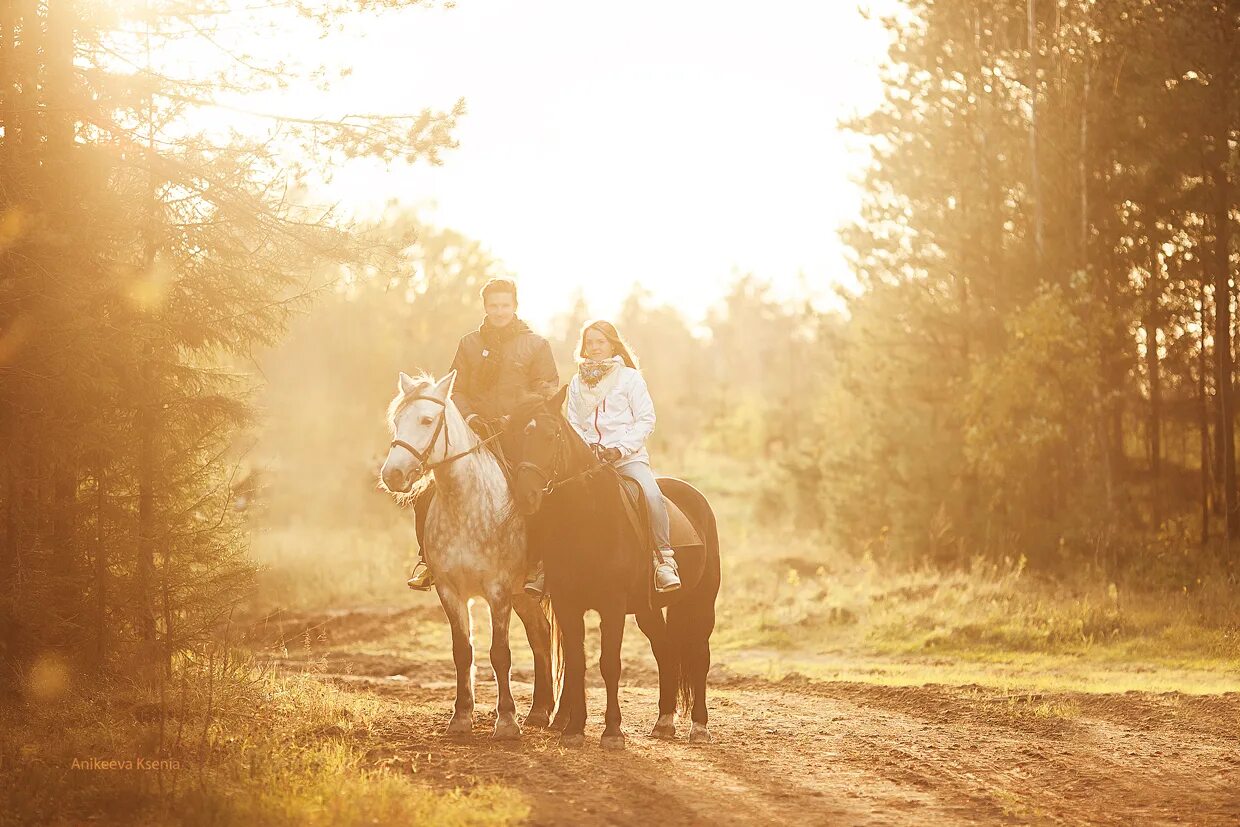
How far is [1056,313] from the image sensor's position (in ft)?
71.1

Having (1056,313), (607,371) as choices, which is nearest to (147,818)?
(607,371)

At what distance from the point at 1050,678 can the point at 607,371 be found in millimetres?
7843

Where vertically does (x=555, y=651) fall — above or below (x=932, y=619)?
above

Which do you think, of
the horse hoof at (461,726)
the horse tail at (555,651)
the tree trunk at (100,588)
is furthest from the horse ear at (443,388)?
the tree trunk at (100,588)

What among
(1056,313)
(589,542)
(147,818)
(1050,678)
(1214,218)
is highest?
(1214,218)

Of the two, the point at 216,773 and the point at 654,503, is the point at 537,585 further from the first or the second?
the point at 216,773

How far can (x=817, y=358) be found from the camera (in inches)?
1614

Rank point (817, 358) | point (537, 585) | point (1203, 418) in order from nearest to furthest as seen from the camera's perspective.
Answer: point (537, 585), point (1203, 418), point (817, 358)

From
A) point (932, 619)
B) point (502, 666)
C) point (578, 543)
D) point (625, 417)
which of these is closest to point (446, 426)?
point (578, 543)

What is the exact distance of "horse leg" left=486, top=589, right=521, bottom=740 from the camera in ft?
28.5

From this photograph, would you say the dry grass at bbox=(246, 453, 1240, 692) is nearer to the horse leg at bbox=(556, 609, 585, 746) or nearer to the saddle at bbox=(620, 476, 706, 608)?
the saddle at bbox=(620, 476, 706, 608)

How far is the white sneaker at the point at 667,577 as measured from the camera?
889cm

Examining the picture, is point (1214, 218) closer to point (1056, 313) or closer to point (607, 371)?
point (1056, 313)

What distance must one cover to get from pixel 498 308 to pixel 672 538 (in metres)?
2.27
